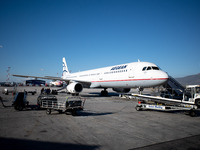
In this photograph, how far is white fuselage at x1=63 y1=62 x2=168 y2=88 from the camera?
1434 cm

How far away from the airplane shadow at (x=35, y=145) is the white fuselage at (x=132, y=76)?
11313 millimetres

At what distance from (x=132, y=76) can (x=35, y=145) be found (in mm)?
13497

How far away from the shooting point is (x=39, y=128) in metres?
6.05

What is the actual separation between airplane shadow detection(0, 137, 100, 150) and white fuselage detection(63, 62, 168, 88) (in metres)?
11.3

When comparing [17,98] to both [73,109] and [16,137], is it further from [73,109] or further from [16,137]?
[16,137]

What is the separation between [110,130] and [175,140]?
2.30 meters

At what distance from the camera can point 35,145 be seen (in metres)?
4.39

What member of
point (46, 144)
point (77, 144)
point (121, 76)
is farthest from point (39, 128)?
point (121, 76)

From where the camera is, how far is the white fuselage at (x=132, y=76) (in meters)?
14.3

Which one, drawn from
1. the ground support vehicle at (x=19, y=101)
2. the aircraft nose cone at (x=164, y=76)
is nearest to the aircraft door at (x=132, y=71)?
the aircraft nose cone at (x=164, y=76)

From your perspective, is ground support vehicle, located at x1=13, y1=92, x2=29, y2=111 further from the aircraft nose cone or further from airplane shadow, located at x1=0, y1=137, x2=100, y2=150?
the aircraft nose cone

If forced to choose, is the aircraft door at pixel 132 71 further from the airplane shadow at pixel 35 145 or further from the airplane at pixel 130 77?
the airplane shadow at pixel 35 145

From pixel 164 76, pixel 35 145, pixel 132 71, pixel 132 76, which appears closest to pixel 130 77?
pixel 132 76

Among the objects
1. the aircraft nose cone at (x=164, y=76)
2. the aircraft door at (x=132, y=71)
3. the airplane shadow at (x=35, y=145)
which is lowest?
the airplane shadow at (x=35, y=145)
